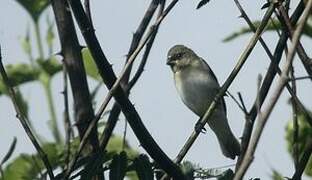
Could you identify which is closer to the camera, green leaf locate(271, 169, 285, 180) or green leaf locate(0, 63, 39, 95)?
green leaf locate(271, 169, 285, 180)

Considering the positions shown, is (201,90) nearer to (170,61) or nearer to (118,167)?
(170,61)

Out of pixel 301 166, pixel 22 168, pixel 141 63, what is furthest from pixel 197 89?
pixel 301 166

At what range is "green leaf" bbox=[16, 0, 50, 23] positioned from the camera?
5.55 m

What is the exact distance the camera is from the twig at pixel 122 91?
2736 mm

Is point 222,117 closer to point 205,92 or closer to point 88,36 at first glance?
point 205,92

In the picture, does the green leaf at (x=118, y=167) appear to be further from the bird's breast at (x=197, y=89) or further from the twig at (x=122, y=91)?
the bird's breast at (x=197, y=89)

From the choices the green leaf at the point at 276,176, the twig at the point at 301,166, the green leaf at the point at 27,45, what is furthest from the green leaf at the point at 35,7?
the twig at the point at 301,166

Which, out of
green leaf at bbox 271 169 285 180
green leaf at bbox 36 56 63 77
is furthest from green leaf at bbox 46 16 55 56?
green leaf at bbox 271 169 285 180

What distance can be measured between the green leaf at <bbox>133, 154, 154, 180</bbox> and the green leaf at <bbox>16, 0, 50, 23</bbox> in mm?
2824

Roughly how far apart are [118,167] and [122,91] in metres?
0.26

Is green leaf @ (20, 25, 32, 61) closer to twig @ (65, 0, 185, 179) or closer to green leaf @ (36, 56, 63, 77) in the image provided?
green leaf @ (36, 56, 63, 77)

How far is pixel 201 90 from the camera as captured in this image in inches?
257

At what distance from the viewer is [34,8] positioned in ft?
18.4

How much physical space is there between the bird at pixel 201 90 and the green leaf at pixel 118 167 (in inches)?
134
